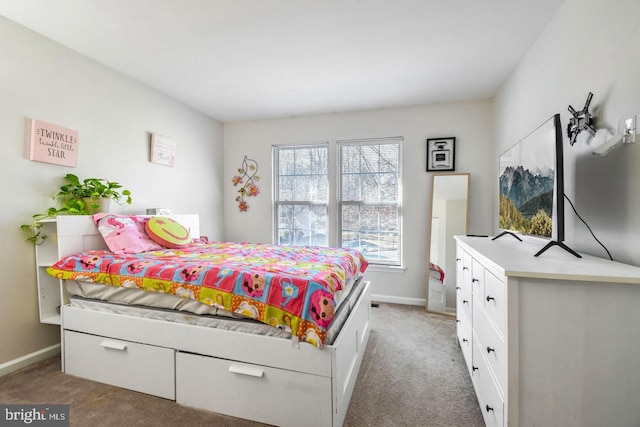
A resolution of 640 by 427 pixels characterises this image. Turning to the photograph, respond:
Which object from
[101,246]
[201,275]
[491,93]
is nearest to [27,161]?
[101,246]

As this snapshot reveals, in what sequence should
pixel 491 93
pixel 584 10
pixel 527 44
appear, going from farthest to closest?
pixel 491 93 < pixel 527 44 < pixel 584 10

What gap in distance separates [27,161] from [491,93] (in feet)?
14.1

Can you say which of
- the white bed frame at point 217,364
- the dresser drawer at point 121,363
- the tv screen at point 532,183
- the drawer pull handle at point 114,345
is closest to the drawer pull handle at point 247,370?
the white bed frame at point 217,364

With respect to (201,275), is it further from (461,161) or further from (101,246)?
(461,161)

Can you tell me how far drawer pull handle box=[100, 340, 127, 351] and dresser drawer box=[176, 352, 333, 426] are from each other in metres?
0.40

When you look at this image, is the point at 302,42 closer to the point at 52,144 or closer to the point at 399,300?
the point at 52,144

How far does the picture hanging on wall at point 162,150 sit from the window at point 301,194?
51.8 inches

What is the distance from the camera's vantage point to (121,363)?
178cm

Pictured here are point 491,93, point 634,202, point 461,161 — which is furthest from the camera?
point 461,161

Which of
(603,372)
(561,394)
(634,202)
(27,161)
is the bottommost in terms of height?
(561,394)

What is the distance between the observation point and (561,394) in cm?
107

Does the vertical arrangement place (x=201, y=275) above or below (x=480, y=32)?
below

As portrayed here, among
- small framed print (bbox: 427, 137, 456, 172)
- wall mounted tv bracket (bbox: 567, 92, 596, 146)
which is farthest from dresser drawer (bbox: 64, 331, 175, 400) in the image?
small framed print (bbox: 427, 137, 456, 172)

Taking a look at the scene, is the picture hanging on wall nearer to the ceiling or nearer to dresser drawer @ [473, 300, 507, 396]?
the ceiling
